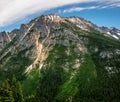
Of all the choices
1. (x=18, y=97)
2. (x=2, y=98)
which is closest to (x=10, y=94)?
(x=2, y=98)

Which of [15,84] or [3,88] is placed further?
[15,84]

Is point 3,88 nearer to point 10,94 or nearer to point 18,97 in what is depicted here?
point 10,94

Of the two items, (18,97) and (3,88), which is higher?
(3,88)

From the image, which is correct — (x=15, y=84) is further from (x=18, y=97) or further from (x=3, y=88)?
(x=3, y=88)

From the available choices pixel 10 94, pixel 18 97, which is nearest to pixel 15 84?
pixel 18 97

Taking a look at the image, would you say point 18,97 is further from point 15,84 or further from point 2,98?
point 2,98

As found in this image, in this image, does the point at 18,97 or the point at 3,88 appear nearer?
the point at 3,88

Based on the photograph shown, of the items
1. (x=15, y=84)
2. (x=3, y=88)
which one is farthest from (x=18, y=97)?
(x=3, y=88)

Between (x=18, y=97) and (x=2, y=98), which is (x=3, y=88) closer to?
(x=2, y=98)
